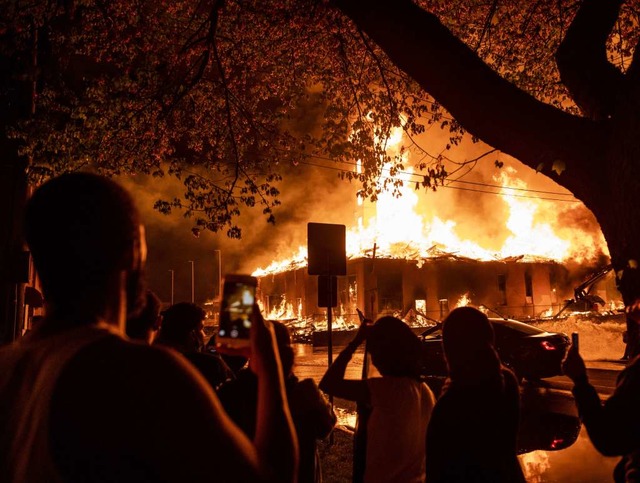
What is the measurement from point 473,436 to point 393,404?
0.66 metres

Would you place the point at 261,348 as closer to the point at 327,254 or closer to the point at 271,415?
the point at 271,415

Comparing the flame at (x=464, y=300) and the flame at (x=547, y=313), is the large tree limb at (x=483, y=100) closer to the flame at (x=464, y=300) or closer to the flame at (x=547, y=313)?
the flame at (x=464, y=300)

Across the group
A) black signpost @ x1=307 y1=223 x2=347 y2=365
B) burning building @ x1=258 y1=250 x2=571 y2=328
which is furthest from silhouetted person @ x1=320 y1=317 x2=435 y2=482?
burning building @ x1=258 y1=250 x2=571 y2=328

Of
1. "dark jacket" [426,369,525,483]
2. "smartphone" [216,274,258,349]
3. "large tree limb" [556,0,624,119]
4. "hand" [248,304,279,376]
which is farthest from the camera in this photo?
"large tree limb" [556,0,624,119]

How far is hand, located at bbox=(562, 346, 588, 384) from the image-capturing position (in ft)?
9.43

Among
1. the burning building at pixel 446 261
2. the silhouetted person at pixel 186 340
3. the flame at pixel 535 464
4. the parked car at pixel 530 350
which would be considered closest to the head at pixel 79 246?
the silhouetted person at pixel 186 340

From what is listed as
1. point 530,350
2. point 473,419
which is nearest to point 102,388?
point 473,419

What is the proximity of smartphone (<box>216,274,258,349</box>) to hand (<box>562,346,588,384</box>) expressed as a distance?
2.07 meters

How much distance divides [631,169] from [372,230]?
50.0 m

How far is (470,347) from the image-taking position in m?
2.95

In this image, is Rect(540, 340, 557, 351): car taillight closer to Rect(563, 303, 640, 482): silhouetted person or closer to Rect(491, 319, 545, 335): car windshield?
Rect(491, 319, 545, 335): car windshield

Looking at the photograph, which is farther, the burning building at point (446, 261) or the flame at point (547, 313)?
the flame at point (547, 313)

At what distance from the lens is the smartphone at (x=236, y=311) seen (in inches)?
66.2

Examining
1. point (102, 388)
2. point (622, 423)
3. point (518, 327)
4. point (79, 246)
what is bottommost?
point (518, 327)
